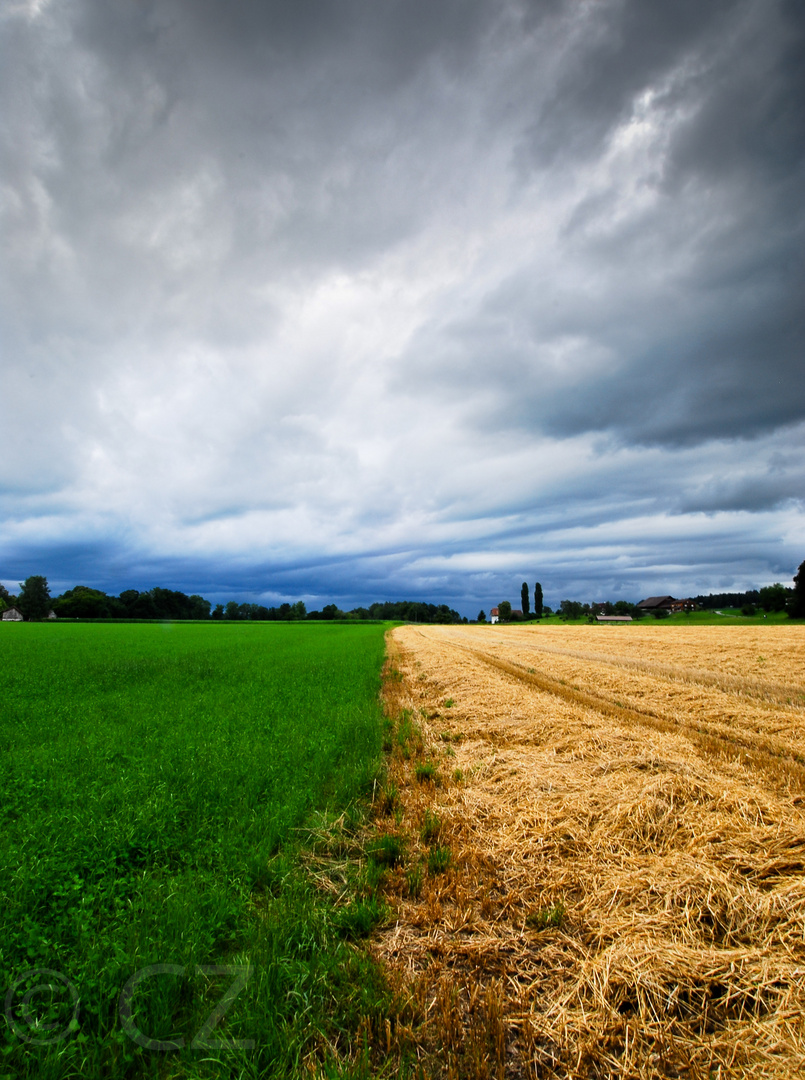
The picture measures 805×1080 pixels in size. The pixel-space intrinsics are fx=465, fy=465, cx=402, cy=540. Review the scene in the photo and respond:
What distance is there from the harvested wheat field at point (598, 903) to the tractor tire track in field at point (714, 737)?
0.06 m

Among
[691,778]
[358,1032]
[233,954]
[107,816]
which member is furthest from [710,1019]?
[107,816]

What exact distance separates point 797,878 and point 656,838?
1.14 meters

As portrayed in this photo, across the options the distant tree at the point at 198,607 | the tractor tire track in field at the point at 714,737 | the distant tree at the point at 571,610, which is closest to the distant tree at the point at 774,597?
the distant tree at the point at 571,610

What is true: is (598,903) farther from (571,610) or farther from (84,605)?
(84,605)

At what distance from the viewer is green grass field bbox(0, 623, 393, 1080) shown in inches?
101

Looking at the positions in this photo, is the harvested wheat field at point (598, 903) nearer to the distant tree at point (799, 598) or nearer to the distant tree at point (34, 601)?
the distant tree at point (799, 598)

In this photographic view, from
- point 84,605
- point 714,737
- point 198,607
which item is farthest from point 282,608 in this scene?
point 714,737

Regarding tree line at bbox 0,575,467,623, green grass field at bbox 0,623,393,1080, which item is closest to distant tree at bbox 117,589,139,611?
tree line at bbox 0,575,467,623

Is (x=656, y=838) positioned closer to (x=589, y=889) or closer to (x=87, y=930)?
(x=589, y=889)

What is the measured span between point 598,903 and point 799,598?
92.2 meters

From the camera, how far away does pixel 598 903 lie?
151 inches

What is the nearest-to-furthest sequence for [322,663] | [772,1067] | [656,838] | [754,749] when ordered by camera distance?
[772,1067] < [656,838] < [754,749] < [322,663]

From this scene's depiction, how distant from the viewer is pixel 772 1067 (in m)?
2.49

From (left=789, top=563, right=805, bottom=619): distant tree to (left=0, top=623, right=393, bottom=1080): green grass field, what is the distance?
8970cm
